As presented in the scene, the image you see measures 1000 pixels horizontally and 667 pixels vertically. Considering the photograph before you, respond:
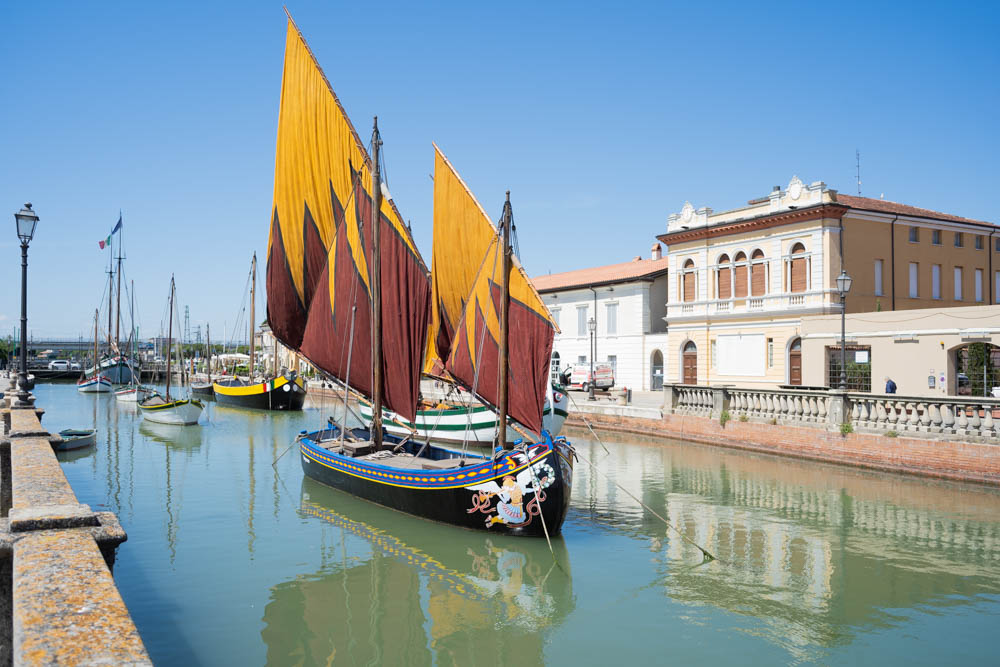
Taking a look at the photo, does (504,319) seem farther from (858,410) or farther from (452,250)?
(858,410)

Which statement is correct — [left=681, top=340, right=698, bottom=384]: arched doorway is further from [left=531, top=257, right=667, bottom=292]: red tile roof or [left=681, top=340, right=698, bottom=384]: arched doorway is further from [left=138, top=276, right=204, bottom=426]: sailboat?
Answer: [left=138, top=276, right=204, bottom=426]: sailboat

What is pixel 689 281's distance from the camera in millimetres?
39938

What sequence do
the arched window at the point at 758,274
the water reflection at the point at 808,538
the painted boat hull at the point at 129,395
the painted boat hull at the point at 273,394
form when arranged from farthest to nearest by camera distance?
the painted boat hull at the point at 129,395, the painted boat hull at the point at 273,394, the arched window at the point at 758,274, the water reflection at the point at 808,538

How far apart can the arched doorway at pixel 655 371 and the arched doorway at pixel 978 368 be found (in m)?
19.4

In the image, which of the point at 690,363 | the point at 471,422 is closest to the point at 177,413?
the point at 471,422

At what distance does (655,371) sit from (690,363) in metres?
4.46

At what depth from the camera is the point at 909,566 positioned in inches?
492

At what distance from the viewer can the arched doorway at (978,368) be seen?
2452 centimetres

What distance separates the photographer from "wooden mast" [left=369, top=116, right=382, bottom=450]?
58.9 feet

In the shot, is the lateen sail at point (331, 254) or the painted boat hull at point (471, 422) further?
the painted boat hull at point (471, 422)

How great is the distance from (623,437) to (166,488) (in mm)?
17866

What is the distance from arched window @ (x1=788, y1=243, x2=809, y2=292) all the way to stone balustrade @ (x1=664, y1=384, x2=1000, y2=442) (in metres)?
9.97

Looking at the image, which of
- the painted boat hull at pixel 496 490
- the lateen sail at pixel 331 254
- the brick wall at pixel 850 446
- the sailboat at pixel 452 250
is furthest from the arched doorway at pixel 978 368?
the lateen sail at pixel 331 254

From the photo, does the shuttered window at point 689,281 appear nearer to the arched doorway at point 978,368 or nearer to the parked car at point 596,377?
the parked car at point 596,377
